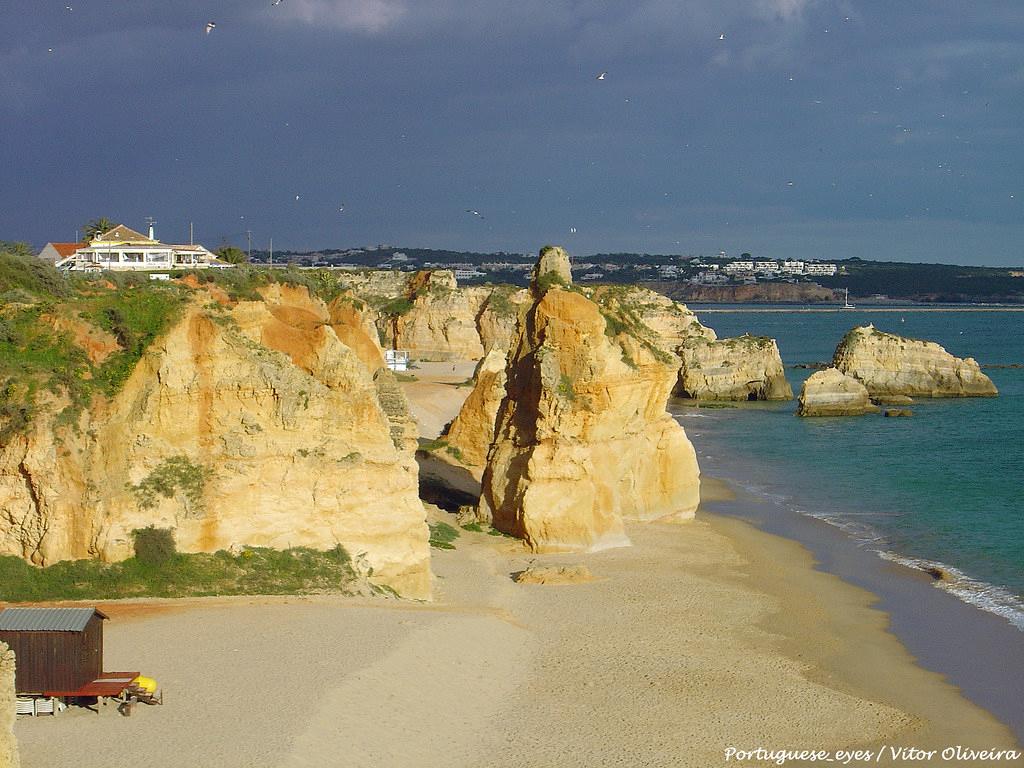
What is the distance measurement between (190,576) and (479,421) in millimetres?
18324

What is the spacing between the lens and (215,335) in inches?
850

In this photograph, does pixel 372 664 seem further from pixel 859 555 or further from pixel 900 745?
pixel 859 555

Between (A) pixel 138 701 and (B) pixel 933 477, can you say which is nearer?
(A) pixel 138 701

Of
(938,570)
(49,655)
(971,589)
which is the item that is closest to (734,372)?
(938,570)

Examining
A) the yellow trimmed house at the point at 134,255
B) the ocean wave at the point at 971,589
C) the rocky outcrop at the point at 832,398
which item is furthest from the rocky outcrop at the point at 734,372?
the ocean wave at the point at 971,589

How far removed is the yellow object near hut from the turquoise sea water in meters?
17.4

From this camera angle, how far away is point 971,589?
27.4 metres

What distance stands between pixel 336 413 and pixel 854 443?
123 feet

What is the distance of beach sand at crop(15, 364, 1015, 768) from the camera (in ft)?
51.1

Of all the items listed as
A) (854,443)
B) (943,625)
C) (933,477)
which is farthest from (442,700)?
(854,443)

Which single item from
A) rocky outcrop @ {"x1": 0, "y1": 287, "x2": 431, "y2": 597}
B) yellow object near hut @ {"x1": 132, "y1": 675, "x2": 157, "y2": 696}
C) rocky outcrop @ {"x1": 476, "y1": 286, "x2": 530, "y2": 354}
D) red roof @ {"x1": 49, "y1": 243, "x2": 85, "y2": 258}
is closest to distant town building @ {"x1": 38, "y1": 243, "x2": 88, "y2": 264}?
red roof @ {"x1": 49, "y1": 243, "x2": 85, "y2": 258}

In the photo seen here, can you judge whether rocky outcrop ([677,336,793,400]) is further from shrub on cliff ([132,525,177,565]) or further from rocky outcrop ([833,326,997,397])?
shrub on cliff ([132,525,177,565])

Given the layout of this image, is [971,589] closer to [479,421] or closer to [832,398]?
[479,421]

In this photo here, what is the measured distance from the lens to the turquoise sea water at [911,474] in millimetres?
30880
